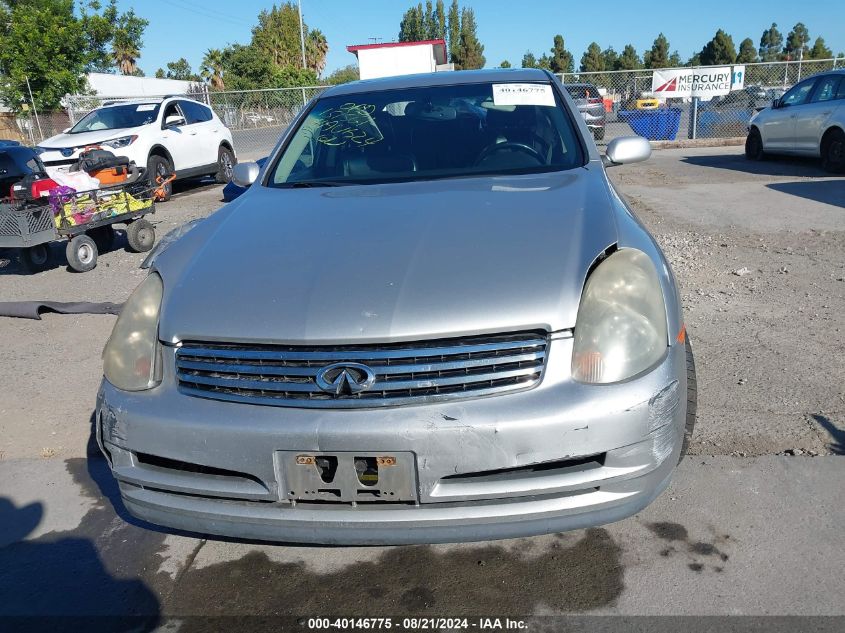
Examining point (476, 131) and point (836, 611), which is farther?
point (476, 131)

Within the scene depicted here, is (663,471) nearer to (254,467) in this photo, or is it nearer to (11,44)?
(254,467)

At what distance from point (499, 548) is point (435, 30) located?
3323 inches

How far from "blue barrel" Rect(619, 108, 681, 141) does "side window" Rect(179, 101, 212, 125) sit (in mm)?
11047

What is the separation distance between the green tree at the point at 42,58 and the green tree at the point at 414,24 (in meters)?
54.7

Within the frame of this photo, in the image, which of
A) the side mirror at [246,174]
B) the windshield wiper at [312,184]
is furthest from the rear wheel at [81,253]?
the windshield wiper at [312,184]

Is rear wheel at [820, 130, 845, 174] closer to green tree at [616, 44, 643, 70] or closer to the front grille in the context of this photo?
the front grille

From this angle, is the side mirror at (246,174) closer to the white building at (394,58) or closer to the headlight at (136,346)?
the headlight at (136,346)

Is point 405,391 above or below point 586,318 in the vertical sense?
below

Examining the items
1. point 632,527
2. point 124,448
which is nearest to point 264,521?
point 124,448

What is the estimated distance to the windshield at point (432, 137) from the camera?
3400mm

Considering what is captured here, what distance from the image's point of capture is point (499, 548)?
2.62m

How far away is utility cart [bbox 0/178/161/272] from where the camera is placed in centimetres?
696

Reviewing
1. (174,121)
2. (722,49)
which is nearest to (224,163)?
(174,121)

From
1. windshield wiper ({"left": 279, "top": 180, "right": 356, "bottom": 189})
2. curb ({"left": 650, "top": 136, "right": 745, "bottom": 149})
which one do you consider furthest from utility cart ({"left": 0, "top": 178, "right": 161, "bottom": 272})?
curb ({"left": 650, "top": 136, "right": 745, "bottom": 149})
